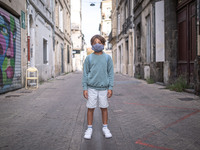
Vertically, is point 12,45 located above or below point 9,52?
above

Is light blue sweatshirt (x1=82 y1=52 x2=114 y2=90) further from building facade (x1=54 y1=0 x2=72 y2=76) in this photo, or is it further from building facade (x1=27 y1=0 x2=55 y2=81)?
building facade (x1=54 y1=0 x2=72 y2=76)

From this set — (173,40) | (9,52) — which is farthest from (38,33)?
(173,40)

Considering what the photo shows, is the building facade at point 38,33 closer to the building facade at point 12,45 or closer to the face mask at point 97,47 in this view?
the building facade at point 12,45

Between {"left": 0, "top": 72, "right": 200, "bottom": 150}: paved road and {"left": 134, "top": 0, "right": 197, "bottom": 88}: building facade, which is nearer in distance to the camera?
{"left": 0, "top": 72, "right": 200, "bottom": 150}: paved road

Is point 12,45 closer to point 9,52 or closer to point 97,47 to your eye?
point 9,52

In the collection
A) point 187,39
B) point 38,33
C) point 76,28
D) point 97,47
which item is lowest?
point 97,47

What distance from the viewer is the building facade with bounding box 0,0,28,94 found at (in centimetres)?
803

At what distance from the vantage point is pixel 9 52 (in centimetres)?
860

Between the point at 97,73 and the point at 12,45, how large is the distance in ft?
21.9

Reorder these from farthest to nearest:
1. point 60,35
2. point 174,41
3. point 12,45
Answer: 1. point 60,35
2. point 174,41
3. point 12,45

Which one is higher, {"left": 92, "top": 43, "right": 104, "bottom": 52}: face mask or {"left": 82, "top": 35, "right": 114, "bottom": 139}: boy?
{"left": 92, "top": 43, "right": 104, "bottom": 52}: face mask

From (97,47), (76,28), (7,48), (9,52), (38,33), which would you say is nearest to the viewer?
(97,47)

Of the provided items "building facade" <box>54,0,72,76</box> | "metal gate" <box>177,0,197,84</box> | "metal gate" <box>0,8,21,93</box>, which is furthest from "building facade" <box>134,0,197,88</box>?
"building facade" <box>54,0,72,76</box>

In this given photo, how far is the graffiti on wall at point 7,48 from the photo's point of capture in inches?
313
